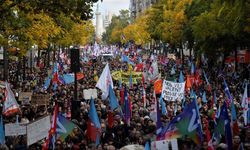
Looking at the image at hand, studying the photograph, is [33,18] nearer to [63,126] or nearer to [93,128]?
[93,128]

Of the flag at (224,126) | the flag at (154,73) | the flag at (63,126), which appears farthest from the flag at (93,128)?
the flag at (154,73)

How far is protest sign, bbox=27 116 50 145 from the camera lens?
12.5 meters

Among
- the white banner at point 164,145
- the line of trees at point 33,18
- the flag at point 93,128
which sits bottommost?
the flag at point 93,128

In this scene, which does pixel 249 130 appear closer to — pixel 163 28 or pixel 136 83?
pixel 136 83

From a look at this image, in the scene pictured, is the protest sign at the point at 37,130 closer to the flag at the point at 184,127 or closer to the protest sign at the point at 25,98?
the flag at the point at 184,127

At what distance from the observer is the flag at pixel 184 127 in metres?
12.3

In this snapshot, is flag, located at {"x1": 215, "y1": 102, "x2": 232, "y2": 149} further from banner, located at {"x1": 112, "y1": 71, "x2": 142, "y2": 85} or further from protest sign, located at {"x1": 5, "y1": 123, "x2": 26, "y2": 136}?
banner, located at {"x1": 112, "y1": 71, "x2": 142, "y2": 85}

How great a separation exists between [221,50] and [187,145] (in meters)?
32.1

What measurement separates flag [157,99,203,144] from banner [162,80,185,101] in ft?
25.3

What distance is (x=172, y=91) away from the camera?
20281 mm

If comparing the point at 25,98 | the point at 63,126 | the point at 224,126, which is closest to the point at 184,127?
the point at 224,126

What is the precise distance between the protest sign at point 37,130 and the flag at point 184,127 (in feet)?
8.43

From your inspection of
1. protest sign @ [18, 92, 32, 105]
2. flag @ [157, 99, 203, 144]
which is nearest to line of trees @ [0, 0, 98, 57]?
protest sign @ [18, 92, 32, 105]

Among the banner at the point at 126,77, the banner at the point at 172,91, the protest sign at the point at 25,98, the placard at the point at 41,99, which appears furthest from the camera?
the banner at the point at 126,77
